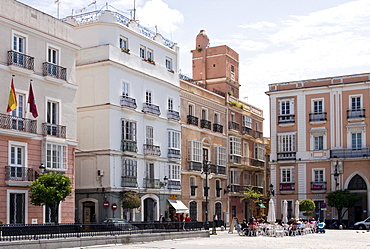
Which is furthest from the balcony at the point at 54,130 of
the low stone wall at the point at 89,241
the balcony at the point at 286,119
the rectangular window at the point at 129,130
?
the balcony at the point at 286,119

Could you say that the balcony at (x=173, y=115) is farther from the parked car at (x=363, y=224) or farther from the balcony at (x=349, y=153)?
the parked car at (x=363, y=224)

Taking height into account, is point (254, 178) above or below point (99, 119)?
below

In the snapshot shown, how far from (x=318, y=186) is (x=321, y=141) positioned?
4.09 meters

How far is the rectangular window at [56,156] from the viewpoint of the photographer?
33.5 m

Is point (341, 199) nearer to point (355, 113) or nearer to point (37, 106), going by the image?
point (355, 113)

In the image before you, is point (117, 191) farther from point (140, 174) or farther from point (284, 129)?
point (284, 129)

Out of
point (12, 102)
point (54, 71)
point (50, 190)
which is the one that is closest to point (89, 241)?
point (50, 190)

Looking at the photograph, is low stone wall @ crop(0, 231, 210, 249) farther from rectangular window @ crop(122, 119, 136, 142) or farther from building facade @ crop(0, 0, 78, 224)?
rectangular window @ crop(122, 119, 136, 142)

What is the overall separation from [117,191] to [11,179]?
33.3ft

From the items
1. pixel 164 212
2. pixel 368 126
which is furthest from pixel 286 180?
pixel 164 212

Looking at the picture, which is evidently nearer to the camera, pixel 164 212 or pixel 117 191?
pixel 117 191

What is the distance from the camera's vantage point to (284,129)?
2207 inches

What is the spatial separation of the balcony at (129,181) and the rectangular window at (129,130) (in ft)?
8.58

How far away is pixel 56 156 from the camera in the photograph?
34031mm
